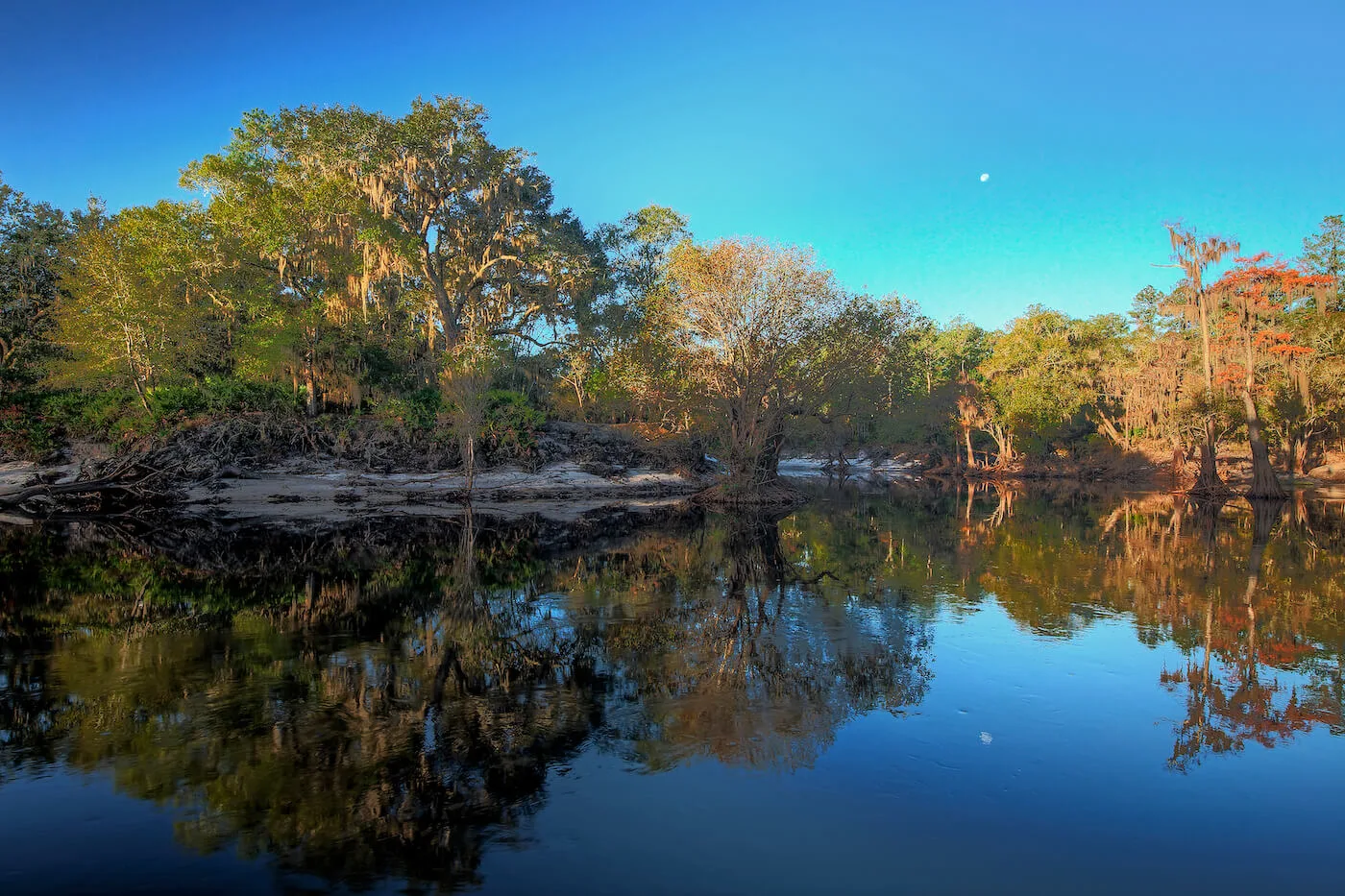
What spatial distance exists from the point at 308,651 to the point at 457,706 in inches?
101

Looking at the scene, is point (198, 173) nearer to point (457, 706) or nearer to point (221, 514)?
point (221, 514)

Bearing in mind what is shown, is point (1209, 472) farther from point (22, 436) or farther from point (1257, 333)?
point (22, 436)

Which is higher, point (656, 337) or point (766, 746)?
point (656, 337)

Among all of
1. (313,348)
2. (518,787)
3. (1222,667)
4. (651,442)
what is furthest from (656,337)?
(518,787)

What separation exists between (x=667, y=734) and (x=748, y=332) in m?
22.0

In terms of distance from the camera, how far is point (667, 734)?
5.57 meters

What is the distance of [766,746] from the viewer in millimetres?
5359

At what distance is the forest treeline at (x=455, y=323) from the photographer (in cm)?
2722

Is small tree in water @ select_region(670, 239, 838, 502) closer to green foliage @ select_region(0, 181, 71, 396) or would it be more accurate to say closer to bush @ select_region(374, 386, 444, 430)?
bush @ select_region(374, 386, 444, 430)

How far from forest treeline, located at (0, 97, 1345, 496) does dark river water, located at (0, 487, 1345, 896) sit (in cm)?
1621

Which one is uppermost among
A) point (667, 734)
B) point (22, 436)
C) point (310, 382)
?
point (310, 382)

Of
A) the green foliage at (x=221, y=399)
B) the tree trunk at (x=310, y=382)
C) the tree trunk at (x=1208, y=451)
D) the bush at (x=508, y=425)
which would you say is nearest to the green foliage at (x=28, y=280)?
the green foliage at (x=221, y=399)

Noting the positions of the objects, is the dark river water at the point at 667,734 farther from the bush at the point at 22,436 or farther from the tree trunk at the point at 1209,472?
the tree trunk at the point at 1209,472

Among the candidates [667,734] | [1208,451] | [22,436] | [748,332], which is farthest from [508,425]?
[1208,451]
